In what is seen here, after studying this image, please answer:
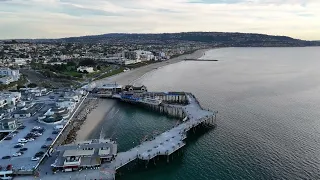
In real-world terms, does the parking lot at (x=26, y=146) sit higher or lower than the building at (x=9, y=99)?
lower

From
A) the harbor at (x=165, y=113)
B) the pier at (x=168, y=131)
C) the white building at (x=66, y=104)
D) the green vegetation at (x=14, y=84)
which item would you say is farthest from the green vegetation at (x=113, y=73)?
the white building at (x=66, y=104)

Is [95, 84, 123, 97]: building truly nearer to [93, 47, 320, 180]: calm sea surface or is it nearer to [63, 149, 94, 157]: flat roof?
[93, 47, 320, 180]: calm sea surface

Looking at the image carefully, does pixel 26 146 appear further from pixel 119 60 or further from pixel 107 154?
pixel 119 60

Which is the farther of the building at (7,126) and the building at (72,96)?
the building at (72,96)

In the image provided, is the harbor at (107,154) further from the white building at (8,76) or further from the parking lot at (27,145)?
the white building at (8,76)

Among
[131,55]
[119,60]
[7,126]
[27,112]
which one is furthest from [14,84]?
[131,55]

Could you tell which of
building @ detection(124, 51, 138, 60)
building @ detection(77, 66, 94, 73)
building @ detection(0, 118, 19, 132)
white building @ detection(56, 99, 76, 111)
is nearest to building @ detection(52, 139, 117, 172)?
building @ detection(0, 118, 19, 132)
